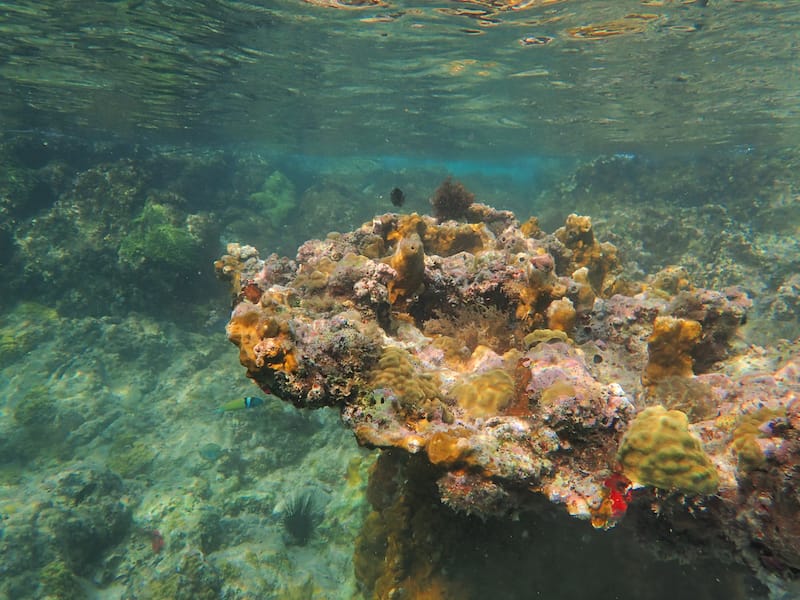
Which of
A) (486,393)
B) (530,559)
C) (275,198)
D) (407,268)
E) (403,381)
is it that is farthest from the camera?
(275,198)

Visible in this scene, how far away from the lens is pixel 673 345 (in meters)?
4.50

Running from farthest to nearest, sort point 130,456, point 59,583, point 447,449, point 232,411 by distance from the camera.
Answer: point 232,411 → point 130,456 → point 59,583 → point 447,449

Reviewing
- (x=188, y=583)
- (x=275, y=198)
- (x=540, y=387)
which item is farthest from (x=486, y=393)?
(x=275, y=198)

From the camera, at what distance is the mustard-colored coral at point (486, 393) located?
358 centimetres

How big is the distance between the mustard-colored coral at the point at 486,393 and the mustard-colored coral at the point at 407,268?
1.69 metres

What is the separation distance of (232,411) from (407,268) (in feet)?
28.8

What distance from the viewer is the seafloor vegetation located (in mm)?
3525

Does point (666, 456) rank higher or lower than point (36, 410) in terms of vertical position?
higher

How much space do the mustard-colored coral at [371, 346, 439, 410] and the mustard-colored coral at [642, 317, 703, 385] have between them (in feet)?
8.62

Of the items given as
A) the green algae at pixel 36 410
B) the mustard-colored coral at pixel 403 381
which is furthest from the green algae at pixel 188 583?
the green algae at pixel 36 410

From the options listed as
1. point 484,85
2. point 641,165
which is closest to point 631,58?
point 484,85

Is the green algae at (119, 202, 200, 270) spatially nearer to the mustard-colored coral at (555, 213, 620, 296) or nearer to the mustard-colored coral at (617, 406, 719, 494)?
the mustard-colored coral at (555, 213, 620, 296)

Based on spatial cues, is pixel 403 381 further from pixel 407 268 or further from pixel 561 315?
pixel 561 315

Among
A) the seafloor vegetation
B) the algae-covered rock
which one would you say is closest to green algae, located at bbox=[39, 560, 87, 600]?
the seafloor vegetation
